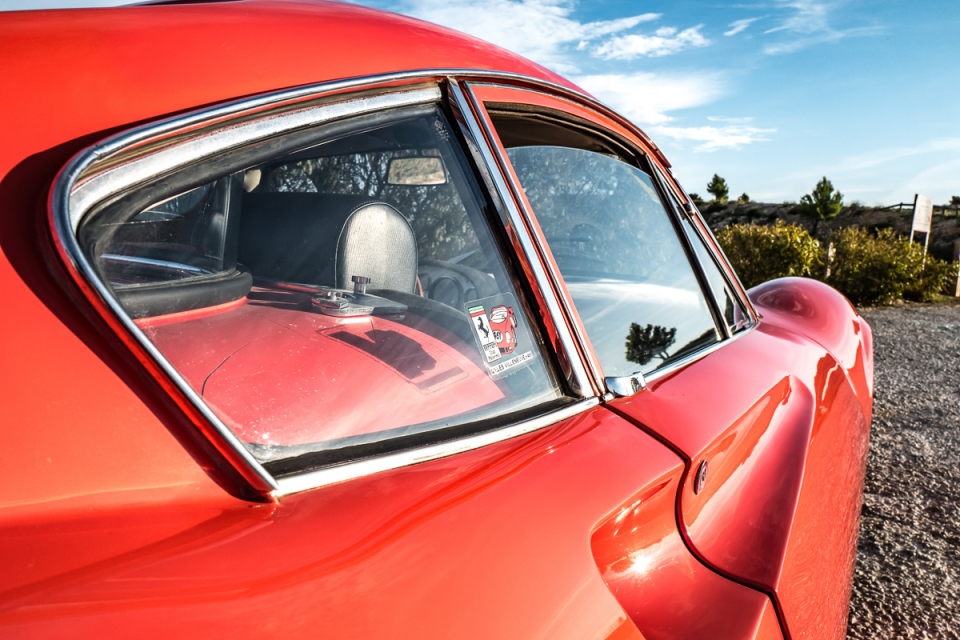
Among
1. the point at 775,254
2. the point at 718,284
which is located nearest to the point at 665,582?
the point at 718,284

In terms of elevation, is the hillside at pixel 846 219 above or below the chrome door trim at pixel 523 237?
below

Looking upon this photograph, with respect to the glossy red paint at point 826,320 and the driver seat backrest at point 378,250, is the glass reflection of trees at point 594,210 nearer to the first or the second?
the driver seat backrest at point 378,250

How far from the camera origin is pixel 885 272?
1323 centimetres

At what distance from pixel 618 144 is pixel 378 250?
1.03m

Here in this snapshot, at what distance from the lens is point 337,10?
136 cm

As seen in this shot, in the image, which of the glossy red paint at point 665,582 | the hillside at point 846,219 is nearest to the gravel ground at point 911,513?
the glossy red paint at point 665,582

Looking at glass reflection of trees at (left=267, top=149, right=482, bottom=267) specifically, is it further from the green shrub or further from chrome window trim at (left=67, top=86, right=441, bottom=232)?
the green shrub

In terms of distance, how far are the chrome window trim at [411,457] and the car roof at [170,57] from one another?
522mm

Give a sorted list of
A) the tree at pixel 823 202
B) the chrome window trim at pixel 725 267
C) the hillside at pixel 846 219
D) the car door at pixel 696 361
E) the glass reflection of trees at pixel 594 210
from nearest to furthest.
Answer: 1. the car door at pixel 696 361
2. the glass reflection of trees at pixel 594 210
3. the chrome window trim at pixel 725 267
4. the hillside at pixel 846 219
5. the tree at pixel 823 202

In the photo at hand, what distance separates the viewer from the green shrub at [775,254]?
14141 mm

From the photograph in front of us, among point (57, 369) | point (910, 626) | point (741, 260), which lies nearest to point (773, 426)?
point (57, 369)

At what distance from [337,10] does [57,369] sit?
3.06 feet

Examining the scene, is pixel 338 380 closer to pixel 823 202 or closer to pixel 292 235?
pixel 292 235

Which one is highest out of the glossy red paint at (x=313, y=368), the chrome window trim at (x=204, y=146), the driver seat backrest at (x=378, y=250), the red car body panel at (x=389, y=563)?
the chrome window trim at (x=204, y=146)
